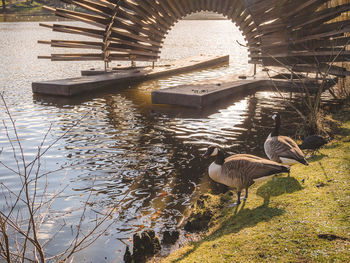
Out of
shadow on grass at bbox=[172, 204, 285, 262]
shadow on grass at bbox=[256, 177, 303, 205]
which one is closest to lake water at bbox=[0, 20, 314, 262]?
shadow on grass at bbox=[172, 204, 285, 262]

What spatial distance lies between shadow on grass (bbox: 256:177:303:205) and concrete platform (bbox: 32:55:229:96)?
1310 cm

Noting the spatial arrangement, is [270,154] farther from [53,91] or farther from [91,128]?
[53,91]

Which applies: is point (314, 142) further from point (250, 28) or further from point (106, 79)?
point (250, 28)

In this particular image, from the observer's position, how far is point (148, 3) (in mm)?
23031

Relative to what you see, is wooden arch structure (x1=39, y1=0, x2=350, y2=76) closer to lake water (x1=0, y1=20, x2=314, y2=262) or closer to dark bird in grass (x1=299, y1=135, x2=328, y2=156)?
lake water (x1=0, y1=20, x2=314, y2=262)

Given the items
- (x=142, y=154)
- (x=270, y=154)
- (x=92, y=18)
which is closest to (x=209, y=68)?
(x=92, y=18)

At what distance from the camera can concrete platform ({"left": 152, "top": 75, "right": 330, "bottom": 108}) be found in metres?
16.3

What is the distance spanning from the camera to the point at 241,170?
281 inches

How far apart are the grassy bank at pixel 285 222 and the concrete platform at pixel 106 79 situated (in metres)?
13.0

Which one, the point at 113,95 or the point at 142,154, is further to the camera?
the point at 113,95

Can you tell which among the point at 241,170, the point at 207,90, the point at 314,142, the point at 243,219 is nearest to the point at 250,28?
the point at 207,90

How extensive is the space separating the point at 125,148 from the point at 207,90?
23.3 feet

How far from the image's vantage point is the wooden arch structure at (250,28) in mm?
16688

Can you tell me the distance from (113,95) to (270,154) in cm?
1224
